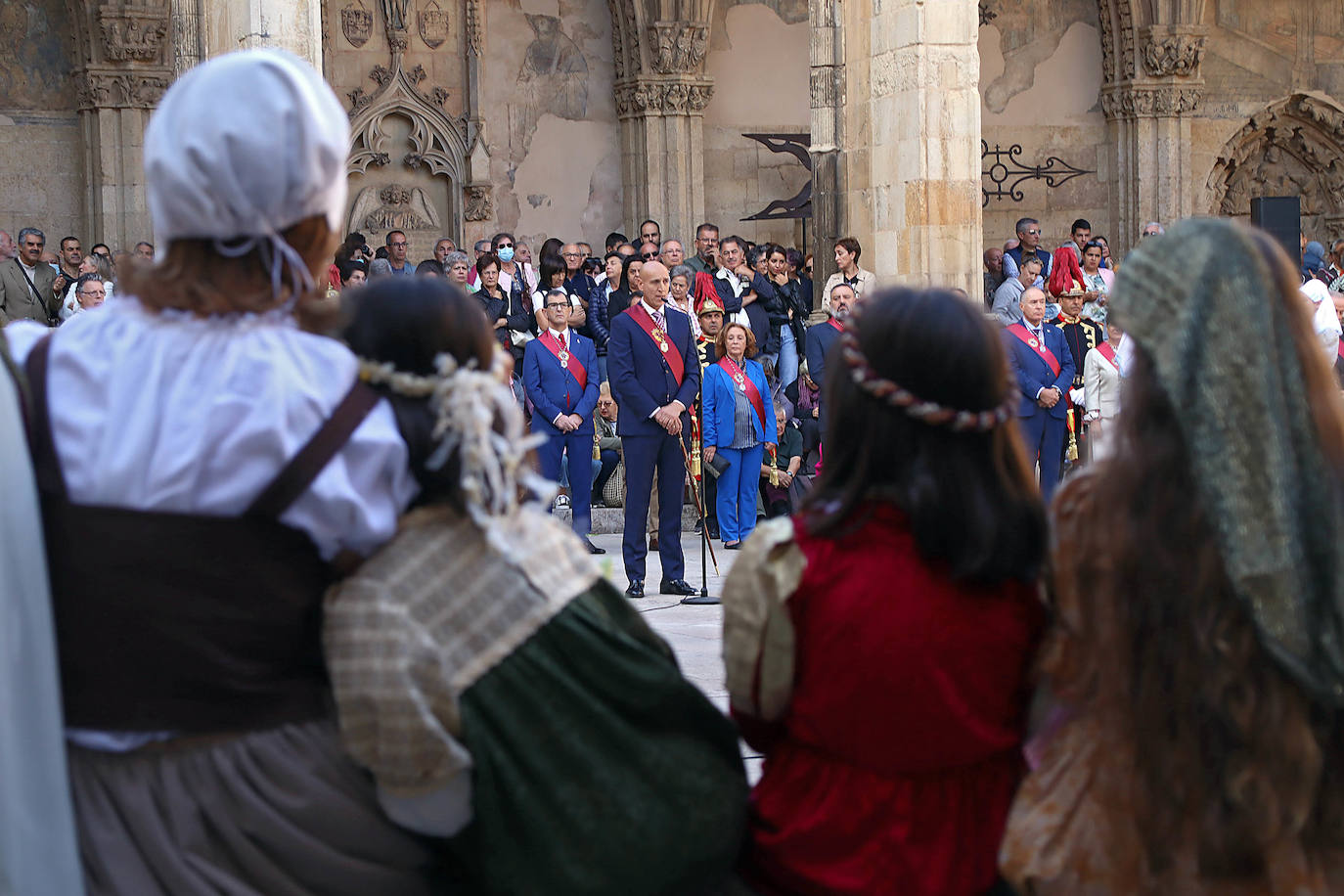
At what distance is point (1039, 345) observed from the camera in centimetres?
1030

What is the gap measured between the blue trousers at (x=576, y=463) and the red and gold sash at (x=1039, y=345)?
2.99m

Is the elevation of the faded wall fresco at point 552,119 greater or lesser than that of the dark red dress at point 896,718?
greater

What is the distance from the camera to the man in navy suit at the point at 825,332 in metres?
10.2

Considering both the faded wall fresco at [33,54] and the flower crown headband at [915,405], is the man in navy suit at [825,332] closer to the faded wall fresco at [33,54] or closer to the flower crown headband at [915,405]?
the flower crown headband at [915,405]

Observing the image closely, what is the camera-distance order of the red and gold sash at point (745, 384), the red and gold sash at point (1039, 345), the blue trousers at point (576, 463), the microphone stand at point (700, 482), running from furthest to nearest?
the red and gold sash at point (1039, 345) → the red and gold sash at point (745, 384) → the blue trousers at point (576, 463) → the microphone stand at point (700, 482)

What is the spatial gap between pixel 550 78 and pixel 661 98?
129 centimetres

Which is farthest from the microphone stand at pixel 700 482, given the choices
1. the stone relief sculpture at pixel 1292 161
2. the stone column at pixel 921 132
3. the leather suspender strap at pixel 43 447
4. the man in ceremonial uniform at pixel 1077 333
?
the stone relief sculpture at pixel 1292 161

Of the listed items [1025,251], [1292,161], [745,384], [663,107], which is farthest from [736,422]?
[1292,161]

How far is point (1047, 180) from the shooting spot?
19469 millimetres

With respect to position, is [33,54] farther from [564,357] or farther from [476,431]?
[476,431]

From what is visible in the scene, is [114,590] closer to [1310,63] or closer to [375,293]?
[375,293]

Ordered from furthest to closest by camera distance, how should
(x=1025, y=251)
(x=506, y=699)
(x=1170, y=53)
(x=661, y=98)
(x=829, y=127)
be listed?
(x=1170, y=53), (x=661, y=98), (x=1025, y=251), (x=829, y=127), (x=506, y=699)

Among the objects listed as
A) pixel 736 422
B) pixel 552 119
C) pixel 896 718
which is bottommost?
pixel 736 422

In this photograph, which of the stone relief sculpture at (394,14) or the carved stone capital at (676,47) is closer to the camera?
the stone relief sculpture at (394,14)
